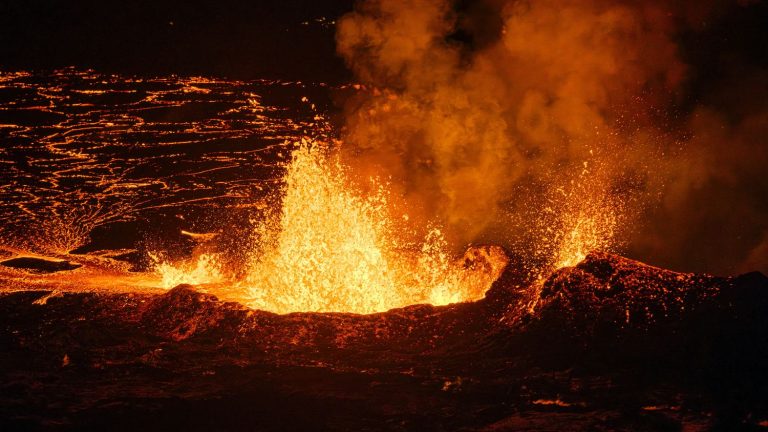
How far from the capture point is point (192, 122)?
13.5 m

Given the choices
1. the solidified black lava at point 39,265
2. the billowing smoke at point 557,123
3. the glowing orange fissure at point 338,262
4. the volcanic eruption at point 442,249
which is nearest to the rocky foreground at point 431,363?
the volcanic eruption at point 442,249

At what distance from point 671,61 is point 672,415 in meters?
4.10

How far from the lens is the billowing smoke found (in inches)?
239

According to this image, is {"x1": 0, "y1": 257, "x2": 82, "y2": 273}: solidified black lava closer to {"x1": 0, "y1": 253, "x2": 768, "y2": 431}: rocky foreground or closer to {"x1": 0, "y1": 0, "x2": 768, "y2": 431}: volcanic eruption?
{"x1": 0, "y1": 0, "x2": 768, "y2": 431}: volcanic eruption

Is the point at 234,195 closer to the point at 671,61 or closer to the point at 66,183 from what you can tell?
the point at 66,183

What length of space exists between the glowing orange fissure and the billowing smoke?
63cm

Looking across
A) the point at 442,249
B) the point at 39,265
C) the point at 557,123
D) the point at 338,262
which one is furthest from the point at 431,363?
the point at 39,265

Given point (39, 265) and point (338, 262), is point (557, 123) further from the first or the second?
point (39, 265)

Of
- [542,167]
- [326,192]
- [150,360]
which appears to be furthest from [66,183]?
[542,167]

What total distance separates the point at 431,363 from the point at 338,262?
10.0 ft

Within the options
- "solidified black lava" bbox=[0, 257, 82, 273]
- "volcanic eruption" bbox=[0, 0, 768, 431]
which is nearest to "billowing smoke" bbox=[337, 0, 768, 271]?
"volcanic eruption" bbox=[0, 0, 768, 431]

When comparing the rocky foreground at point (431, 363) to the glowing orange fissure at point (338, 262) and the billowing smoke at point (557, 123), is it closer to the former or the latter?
the glowing orange fissure at point (338, 262)

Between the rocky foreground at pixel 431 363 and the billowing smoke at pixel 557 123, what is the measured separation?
241cm

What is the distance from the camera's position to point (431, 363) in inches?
176
